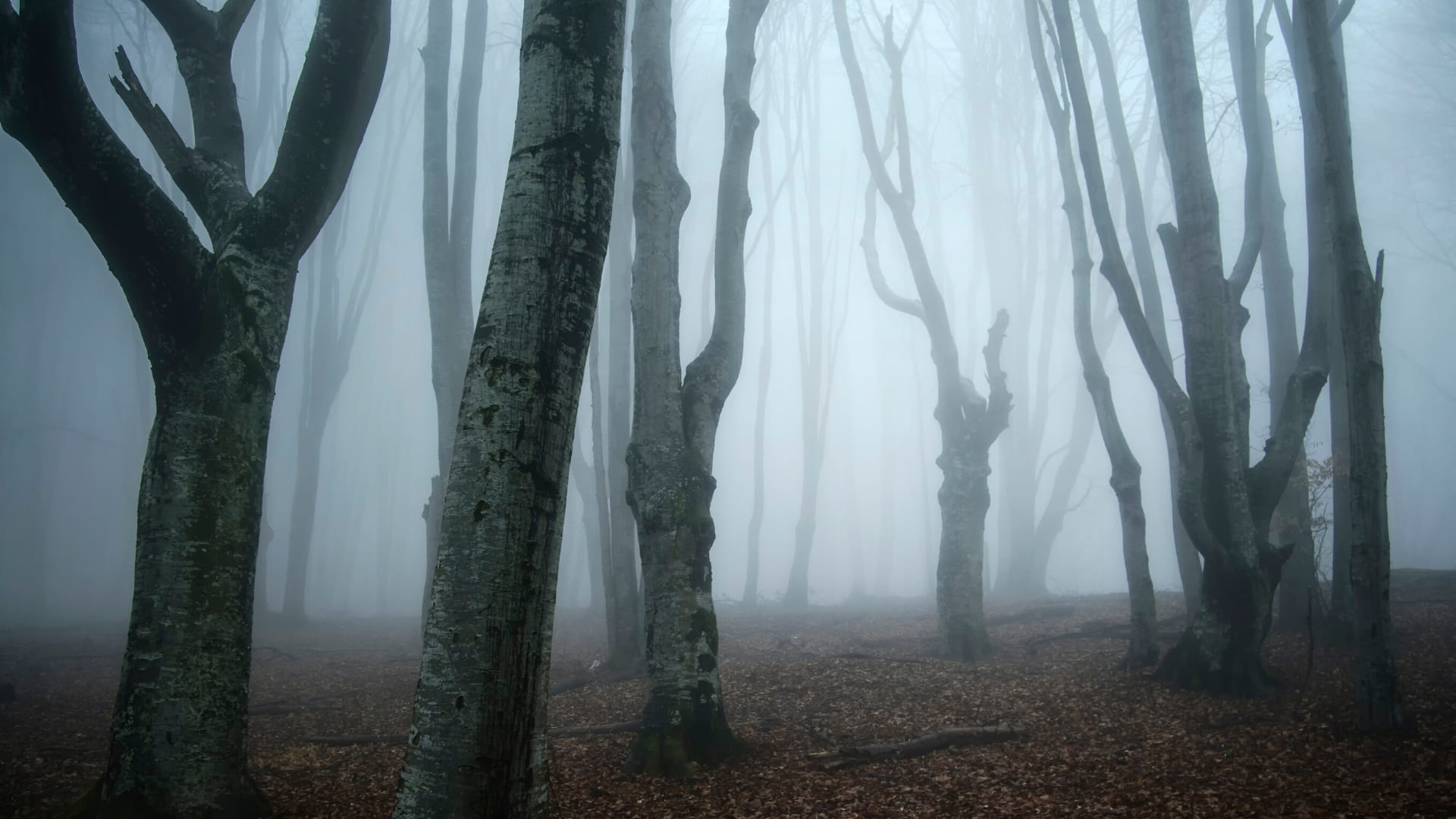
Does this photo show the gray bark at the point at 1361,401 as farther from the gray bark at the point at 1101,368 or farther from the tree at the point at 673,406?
the tree at the point at 673,406

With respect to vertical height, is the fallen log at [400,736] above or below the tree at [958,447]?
below

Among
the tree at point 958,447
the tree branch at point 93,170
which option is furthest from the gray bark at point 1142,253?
the tree branch at point 93,170

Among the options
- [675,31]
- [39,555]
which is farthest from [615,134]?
[39,555]

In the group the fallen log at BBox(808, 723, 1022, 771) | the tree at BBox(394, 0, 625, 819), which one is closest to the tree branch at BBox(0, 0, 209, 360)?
the tree at BBox(394, 0, 625, 819)

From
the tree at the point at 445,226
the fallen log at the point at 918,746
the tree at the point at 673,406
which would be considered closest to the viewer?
the fallen log at the point at 918,746

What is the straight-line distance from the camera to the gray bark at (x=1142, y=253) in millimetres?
8508

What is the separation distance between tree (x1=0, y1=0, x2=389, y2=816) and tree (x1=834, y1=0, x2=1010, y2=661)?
→ 771 centimetres

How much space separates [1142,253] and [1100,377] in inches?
84.4

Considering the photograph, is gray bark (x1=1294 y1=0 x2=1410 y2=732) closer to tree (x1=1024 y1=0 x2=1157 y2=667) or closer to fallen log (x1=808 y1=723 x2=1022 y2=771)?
tree (x1=1024 y1=0 x2=1157 y2=667)

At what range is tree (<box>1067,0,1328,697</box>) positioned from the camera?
19.2 ft

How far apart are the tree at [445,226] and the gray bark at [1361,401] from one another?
34.2 feet

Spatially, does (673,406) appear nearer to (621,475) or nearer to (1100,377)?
(621,475)

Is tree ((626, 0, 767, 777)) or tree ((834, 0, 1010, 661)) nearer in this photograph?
tree ((626, 0, 767, 777))

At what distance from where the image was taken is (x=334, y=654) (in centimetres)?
1202
